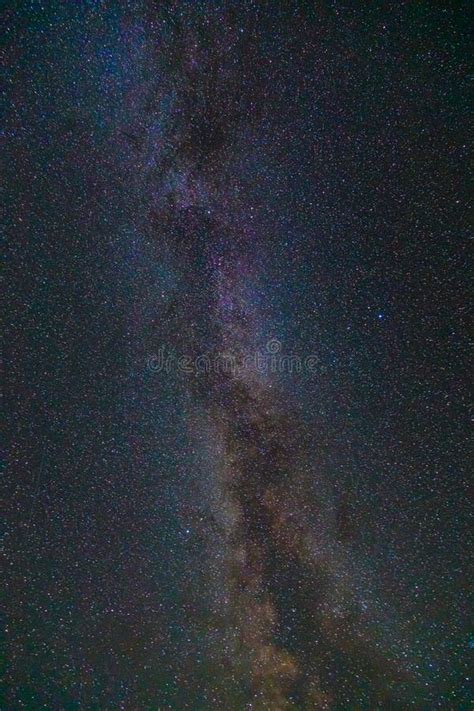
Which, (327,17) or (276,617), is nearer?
(327,17)

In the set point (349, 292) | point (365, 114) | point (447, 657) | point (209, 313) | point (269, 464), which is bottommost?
point (447, 657)

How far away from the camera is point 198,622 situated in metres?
1.64

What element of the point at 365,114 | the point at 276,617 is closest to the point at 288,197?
A: the point at 365,114

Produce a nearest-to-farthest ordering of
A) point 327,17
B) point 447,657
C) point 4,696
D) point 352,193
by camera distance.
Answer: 1. point 327,17
2. point 352,193
3. point 447,657
4. point 4,696

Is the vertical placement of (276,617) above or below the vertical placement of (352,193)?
below

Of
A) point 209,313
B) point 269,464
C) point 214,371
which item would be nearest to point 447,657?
point 269,464

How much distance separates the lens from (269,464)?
1583 millimetres

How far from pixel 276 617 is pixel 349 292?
1.82 metres

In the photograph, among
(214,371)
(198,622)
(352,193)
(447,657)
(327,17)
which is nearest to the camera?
(327,17)

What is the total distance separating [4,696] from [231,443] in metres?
2.31

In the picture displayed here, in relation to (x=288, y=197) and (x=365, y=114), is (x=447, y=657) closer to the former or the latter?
(x=288, y=197)

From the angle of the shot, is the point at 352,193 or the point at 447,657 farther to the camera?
the point at 447,657

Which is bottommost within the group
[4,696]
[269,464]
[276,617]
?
[4,696]

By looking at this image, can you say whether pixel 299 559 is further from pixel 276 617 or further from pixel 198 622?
pixel 198 622
